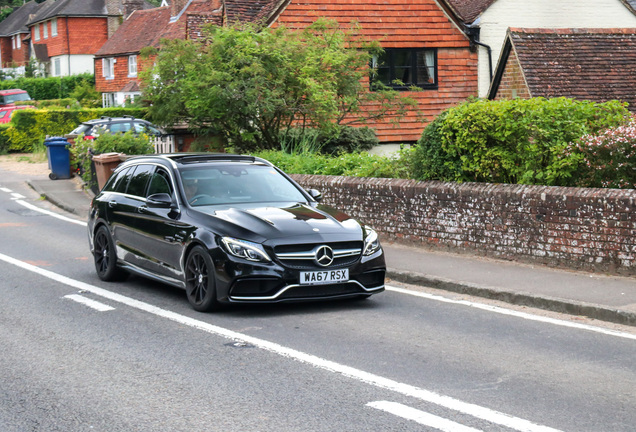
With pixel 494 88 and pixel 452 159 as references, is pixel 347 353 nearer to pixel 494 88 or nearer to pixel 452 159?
pixel 452 159

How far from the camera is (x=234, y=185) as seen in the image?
394 inches

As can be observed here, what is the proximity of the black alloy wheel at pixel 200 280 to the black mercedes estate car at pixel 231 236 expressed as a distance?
0.01m

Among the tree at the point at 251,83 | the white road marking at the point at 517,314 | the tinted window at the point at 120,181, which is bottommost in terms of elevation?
the white road marking at the point at 517,314

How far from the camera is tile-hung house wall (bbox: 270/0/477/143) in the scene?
27.1 meters


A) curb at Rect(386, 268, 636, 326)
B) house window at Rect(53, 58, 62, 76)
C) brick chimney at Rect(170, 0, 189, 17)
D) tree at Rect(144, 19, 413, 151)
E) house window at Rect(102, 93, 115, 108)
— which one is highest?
brick chimney at Rect(170, 0, 189, 17)

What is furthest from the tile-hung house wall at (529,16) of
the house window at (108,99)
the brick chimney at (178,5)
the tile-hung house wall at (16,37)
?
the tile-hung house wall at (16,37)

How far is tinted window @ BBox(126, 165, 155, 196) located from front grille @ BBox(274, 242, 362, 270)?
2622 mm

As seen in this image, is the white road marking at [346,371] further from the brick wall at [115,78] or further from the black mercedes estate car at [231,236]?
the brick wall at [115,78]

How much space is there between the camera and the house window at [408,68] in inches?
1086

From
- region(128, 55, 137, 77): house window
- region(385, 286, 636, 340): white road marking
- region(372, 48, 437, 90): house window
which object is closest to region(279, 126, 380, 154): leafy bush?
region(372, 48, 437, 90): house window

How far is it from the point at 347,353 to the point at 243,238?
6.47ft

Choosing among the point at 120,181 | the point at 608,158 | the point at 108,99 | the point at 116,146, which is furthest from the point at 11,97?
the point at 608,158

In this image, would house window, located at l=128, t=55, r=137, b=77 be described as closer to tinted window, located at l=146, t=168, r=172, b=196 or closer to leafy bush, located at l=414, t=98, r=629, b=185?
leafy bush, located at l=414, t=98, r=629, b=185

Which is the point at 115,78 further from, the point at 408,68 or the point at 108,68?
the point at 408,68
